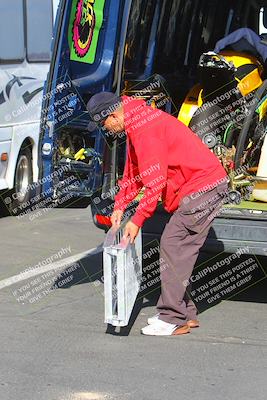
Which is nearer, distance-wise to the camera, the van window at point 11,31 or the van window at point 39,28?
the van window at point 11,31

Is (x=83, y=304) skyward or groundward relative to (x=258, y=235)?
groundward

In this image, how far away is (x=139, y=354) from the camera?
5.74 meters

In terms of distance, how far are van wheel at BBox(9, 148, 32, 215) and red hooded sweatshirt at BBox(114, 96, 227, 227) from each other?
5233 mm

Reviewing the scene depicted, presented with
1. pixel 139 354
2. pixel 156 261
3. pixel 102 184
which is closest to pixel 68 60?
pixel 102 184

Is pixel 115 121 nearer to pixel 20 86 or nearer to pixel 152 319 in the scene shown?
pixel 152 319

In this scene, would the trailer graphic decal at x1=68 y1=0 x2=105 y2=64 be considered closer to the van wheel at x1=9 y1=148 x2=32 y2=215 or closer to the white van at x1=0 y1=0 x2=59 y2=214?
the white van at x1=0 y1=0 x2=59 y2=214

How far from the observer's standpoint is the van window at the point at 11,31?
10.6 meters

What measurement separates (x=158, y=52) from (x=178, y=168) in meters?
2.83

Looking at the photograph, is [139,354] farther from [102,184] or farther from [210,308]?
[102,184]

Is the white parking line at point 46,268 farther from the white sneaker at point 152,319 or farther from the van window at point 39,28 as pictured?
the van window at point 39,28

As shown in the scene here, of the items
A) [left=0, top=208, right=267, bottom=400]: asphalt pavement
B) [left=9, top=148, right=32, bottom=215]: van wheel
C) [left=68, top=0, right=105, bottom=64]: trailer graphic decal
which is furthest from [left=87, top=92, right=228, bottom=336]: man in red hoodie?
[left=9, top=148, right=32, bottom=215]: van wheel

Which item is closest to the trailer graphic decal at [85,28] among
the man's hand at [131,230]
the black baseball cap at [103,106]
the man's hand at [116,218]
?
the black baseball cap at [103,106]

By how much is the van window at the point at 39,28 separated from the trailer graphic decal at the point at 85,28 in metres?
4.01

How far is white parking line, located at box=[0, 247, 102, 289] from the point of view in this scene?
7.64m
